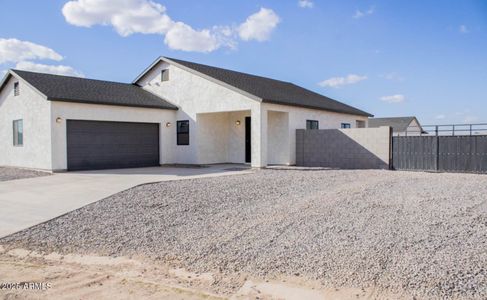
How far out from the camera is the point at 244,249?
514 centimetres

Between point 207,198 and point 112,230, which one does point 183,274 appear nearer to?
point 112,230

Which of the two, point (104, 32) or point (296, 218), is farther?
point (104, 32)

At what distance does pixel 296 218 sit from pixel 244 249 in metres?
1.81

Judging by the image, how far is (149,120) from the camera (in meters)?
18.2

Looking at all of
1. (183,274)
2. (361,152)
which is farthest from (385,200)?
(361,152)

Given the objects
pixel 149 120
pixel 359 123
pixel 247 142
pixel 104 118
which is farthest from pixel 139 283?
pixel 359 123

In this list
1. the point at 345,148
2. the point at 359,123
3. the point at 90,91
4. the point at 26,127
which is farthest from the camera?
the point at 359,123

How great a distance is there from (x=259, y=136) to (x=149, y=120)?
5911mm

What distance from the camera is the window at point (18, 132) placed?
17100 millimetres

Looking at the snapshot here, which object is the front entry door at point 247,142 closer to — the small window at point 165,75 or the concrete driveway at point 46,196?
the small window at point 165,75

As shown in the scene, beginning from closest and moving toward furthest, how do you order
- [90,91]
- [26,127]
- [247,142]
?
[26,127] → [90,91] → [247,142]

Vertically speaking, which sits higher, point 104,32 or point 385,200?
point 104,32

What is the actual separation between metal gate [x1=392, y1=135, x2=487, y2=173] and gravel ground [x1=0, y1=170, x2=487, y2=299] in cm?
524

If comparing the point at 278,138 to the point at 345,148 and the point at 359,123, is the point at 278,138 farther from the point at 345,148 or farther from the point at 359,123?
the point at 359,123
